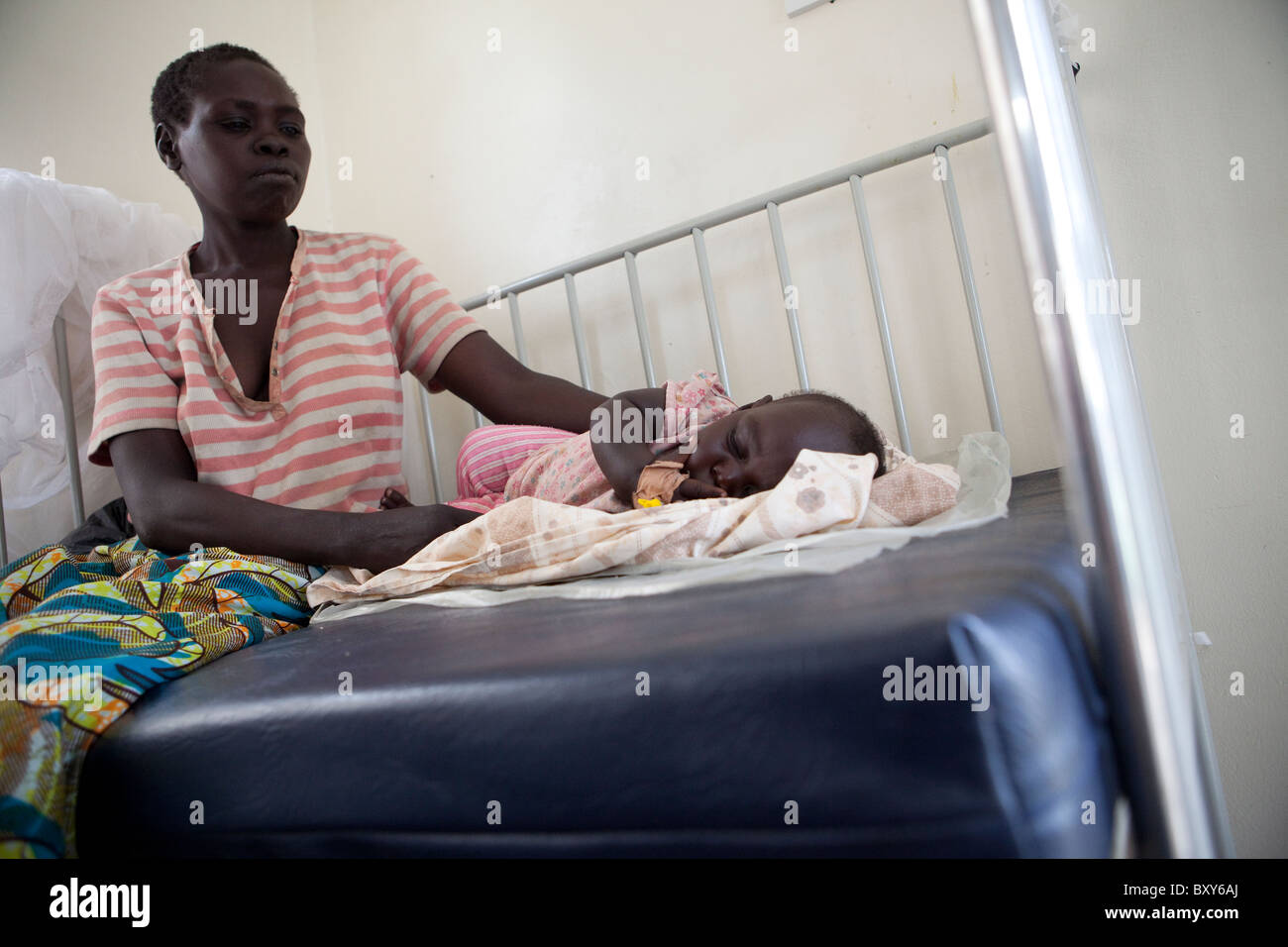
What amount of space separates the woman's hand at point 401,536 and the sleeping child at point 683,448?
0.17m

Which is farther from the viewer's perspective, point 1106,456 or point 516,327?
point 516,327

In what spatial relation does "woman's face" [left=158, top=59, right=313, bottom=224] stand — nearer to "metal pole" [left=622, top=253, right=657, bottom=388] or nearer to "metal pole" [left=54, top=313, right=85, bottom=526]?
"metal pole" [left=54, top=313, right=85, bottom=526]

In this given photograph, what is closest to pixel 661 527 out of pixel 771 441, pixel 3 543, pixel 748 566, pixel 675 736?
pixel 748 566

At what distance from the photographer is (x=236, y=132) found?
134cm

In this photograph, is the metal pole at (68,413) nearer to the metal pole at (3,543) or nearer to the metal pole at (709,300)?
the metal pole at (3,543)

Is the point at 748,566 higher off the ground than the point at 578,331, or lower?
lower

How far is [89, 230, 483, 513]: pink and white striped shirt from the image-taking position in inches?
48.7

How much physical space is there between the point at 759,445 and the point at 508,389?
24.8 inches

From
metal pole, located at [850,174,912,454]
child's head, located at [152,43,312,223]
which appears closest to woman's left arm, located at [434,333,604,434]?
child's head, located at [152,43,312,223]

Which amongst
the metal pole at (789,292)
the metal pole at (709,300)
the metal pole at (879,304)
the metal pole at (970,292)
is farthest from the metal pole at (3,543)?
the metal pole at (970,292)

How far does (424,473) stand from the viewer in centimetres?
203

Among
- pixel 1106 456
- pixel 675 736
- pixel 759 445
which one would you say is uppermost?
pixel 759 445

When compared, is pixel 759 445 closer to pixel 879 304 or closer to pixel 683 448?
pixel 683 448

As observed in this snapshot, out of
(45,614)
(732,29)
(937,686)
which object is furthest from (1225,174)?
(45,614)
